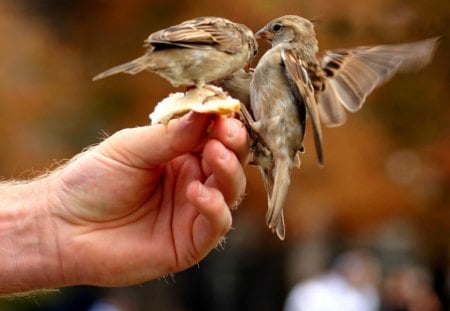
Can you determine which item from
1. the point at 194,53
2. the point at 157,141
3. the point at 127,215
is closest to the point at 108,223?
the point at 127,215

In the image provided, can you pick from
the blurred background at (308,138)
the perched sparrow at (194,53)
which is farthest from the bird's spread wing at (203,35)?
the blurred background at (308,138)

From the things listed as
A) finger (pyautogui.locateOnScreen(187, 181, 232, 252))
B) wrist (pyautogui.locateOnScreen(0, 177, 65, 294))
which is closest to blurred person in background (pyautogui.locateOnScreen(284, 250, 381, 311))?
wrist (pyautogui.locateOnScreen(0, 177, 65, 294))

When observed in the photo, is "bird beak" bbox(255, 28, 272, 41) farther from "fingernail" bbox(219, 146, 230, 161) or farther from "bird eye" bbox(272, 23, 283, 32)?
"fingernail" bbox(219, 146, 230, 161)

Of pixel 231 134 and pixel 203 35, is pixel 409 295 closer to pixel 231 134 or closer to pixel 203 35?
pixel 203 35

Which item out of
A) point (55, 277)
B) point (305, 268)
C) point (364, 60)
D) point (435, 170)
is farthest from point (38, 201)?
point (305, 268)

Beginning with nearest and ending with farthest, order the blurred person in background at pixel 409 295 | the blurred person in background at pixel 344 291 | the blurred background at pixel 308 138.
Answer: the blurred background at pixel 308 138
the blurred person in background at pixel 409 295
the blurred person in background at pixel 344 291

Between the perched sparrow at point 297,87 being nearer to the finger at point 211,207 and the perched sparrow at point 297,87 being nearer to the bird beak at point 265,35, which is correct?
the bird beak at point 265,35

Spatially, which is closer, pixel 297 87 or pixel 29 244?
pixel 297 87
